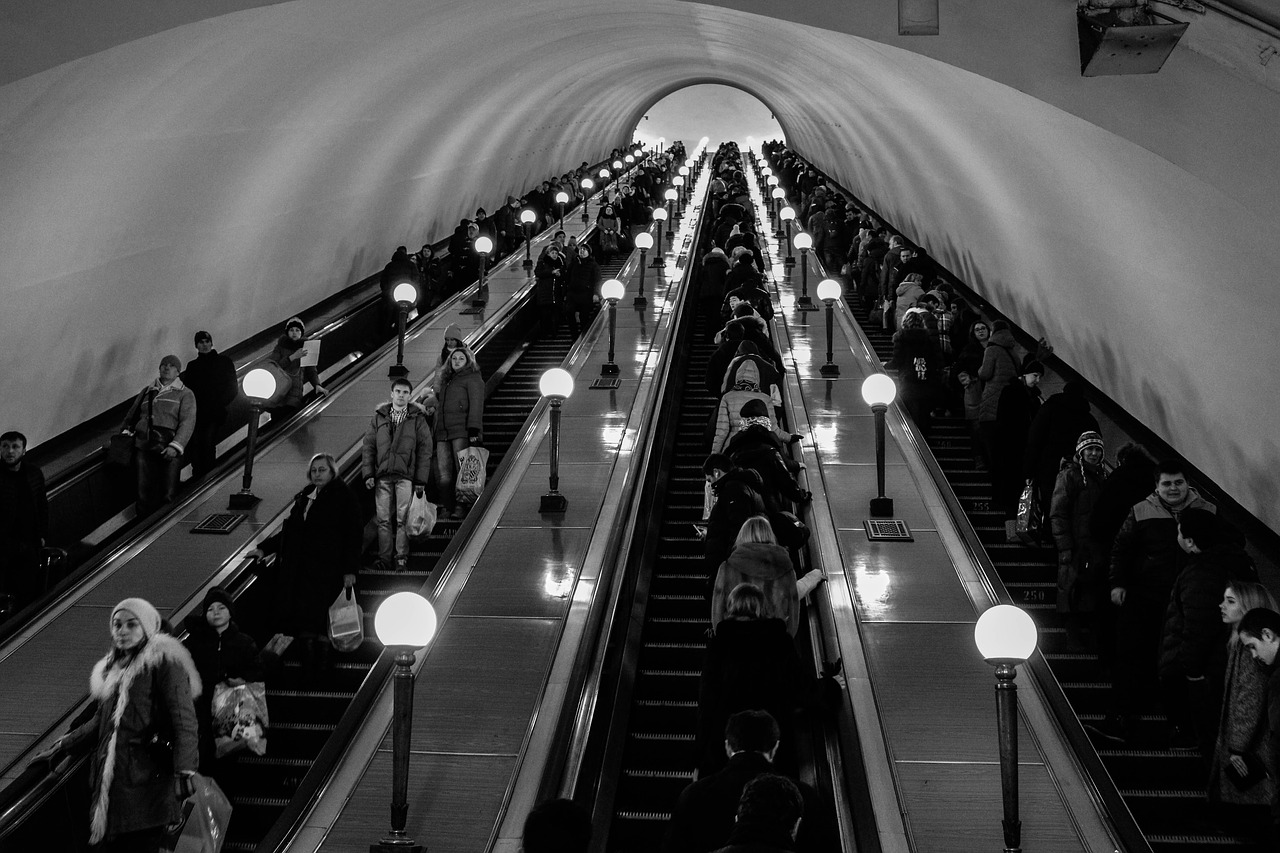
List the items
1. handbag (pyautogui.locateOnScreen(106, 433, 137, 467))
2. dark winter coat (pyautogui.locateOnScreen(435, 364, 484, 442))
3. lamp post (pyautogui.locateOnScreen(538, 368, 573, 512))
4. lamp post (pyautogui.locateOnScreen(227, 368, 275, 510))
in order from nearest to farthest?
1. lamp post (pyautogui.locateOnScreen(538, 368, 573, 512))
2. lamp post (pyautogui.locateOnScreen(227, 368, 275, 510))
3. dark winter coat (pyautogui.locateOnScreen(435, 364, 484, 442))
4. handbag (pyautogui.locateOnScreen(106, 433, 137, 467))

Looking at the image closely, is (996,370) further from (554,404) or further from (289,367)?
(289,367)

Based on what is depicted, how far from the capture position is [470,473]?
408 inches

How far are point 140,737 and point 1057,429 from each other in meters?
6.36

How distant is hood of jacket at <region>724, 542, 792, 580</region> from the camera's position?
6195 mm

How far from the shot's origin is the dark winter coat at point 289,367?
12.4 metres

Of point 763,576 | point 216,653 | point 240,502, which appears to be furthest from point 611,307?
point 763,576

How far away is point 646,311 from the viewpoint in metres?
18.1

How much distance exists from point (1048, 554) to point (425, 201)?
53.5 feet

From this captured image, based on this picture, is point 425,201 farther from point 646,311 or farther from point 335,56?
point 335,56

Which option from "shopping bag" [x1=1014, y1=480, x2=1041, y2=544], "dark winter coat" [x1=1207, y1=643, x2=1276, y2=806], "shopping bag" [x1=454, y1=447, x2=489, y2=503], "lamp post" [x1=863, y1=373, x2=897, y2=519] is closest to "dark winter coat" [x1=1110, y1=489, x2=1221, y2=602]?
"dark winter coat" [x1=1207, y1=643, x2=1276, y2=806]

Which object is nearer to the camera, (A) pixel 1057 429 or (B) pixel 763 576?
(B) pixel 763 576

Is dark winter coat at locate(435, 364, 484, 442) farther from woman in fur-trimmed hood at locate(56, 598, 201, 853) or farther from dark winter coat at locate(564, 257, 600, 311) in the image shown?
dark winter coat at locate(564, 257, 600, 311)

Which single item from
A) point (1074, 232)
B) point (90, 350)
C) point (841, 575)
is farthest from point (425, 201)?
point (841, 575)

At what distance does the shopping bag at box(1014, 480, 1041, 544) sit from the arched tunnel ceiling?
2.19m
